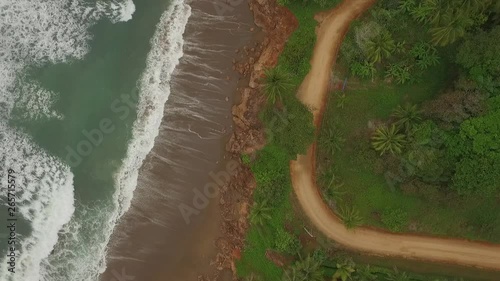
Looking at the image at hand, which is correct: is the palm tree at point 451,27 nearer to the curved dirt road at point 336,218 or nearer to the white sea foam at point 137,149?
the curved dirt road at point 336,218

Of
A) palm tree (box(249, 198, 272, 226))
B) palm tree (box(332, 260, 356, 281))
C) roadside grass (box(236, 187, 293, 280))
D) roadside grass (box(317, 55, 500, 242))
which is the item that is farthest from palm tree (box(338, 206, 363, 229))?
palm tree (box(249, 198, 272, 226))

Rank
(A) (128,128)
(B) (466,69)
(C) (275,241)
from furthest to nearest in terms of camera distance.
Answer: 1. (A) (128,128)
2. (C) (275,241)
3. (B) (466,69)

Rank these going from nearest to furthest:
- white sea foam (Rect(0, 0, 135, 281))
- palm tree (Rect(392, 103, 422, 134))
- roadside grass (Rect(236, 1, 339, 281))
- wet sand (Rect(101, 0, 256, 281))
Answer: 1. palm tree (Rect(392, 103, 422, 134))
2. roadside grass (Rect(236, 1, 339, 281))
3. wet sand (Rect(101, 0, 256, 281))
4. white sea foam (Rect(0, 0, 135, 281))

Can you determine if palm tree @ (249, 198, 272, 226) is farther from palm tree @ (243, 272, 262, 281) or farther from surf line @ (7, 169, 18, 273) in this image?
surf line @ (7, 169, 18, 273)

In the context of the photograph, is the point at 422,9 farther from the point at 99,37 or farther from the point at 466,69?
the point at 99,37

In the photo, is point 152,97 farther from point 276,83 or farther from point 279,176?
point 279,176

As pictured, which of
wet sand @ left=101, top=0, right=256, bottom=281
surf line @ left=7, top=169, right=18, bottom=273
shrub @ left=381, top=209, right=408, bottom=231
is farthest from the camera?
surf line @ left=7, top=169, right=18, bottom=273

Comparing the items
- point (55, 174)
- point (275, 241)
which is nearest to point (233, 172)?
point (275, 241)
